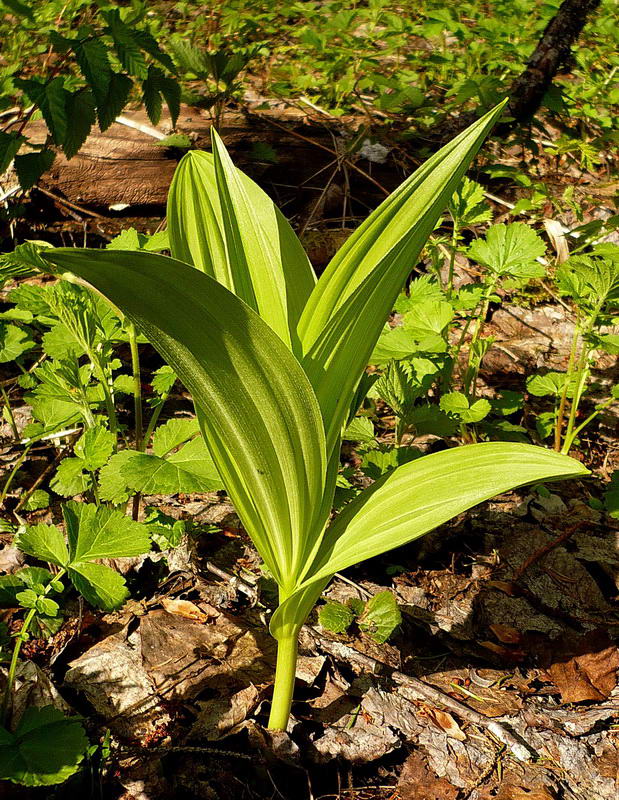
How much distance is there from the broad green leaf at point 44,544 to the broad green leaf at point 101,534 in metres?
0.02

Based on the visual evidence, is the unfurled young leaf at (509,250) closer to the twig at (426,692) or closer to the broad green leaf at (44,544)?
the twig at (426,692)

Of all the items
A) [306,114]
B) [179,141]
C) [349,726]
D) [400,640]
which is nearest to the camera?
[349,726]

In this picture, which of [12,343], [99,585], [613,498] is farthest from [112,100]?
[613,498]

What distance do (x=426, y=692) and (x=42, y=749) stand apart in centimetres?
87

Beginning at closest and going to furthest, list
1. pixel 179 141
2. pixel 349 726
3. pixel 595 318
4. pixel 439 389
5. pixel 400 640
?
pixel 349 726 → pixel 400 640 → pixel 595 318 → pixel 439 389 → pixel 179 141

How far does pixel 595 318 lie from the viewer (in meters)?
2.17

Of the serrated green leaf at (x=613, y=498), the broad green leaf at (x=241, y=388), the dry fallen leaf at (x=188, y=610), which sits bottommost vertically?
the serrated green leaf at (x=613, y=498)

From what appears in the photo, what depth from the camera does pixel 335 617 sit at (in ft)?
5.45

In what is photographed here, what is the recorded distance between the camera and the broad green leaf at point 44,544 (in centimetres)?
134

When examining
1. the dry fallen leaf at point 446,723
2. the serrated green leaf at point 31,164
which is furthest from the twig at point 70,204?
the dry fallen leaf at point 446,723

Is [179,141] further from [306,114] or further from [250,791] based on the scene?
[250,791]

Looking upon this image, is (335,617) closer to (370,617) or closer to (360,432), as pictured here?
(370,617)

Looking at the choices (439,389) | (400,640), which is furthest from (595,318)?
(400,640)

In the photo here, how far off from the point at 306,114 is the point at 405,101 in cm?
61
